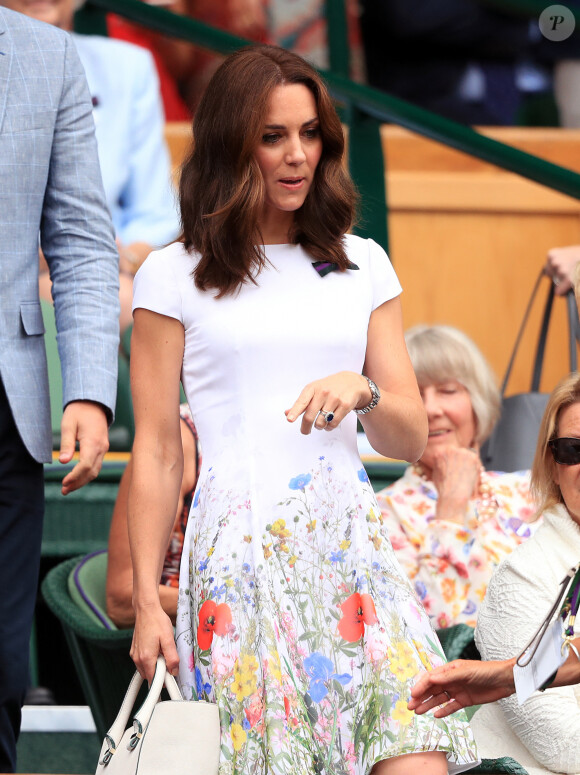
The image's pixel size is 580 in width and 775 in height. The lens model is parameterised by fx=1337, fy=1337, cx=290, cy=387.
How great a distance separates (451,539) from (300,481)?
119 cm

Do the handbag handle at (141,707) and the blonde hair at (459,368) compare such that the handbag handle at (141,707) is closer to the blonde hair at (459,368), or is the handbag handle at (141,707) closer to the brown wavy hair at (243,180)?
the brown wavy hair at (243,180)

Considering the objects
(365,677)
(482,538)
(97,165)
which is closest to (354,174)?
(482,538)

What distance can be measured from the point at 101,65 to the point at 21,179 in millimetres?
2288

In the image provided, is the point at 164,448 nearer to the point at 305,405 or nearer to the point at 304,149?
the point at 305,405

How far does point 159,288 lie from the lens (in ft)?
6.99

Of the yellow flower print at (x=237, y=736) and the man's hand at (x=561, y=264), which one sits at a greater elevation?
the man's hand at (x=561, y=264)

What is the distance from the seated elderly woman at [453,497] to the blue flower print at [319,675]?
113cm

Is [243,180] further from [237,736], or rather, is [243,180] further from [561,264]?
[561,264]

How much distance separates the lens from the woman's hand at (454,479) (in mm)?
3217

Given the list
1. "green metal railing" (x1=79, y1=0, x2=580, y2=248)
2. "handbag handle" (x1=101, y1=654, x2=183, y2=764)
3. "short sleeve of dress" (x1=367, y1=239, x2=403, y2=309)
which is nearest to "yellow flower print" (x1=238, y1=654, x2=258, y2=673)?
"handbag handle" (x1=101, y1=654, x2=183, y2=764)

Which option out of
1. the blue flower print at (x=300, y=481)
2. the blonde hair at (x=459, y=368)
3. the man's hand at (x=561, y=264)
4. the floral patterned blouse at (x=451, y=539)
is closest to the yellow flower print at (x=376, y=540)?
the blue flower print at (x=300, y=481)

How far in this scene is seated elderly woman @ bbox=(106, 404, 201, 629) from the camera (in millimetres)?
2803

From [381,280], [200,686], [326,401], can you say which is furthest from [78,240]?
[200,686]

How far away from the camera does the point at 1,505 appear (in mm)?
2164
